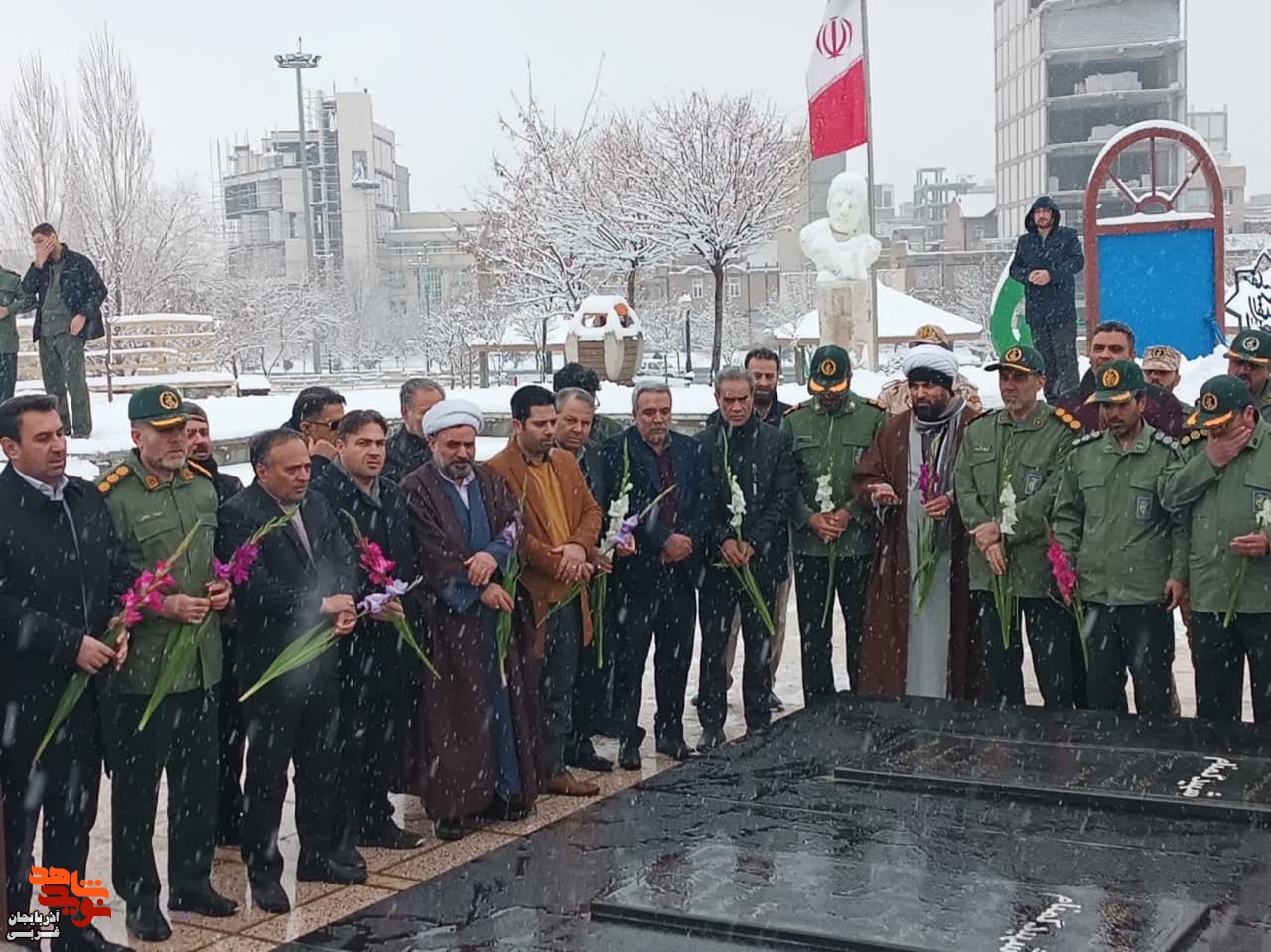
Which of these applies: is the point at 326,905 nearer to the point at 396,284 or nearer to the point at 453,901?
the point at 453,901

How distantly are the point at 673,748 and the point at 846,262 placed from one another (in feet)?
44.7

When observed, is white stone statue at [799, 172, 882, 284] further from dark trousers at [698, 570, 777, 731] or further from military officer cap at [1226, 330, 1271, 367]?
military officer cap at [1226, 330, 1271, 367]

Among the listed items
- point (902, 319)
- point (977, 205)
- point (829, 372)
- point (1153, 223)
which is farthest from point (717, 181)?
point (977, 205)

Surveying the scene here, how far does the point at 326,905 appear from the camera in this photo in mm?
5367

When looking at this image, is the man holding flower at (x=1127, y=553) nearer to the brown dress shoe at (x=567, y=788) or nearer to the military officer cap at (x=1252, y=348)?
the military officer cap at (x=1252, y=348)

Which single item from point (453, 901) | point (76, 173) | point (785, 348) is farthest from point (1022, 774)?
point (785, 348)

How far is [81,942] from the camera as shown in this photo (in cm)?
486

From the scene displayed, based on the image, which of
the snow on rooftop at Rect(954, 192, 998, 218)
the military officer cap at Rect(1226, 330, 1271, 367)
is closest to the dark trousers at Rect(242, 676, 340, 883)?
the military officer cap at Rect(1226, 330, 1271, 367)

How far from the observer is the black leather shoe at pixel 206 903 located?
5273 mm

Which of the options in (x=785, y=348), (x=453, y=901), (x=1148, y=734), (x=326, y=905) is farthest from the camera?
(x=785, y=348)

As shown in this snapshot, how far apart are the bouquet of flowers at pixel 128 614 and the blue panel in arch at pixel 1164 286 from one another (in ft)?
36.6

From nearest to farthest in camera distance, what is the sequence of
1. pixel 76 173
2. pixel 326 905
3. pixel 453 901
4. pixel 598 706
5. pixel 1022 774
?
→ 1. pixel 453 901
2. pixel 1022 774
3. pixel 326 905
4. pixel 598 706
5. pixel 76 173

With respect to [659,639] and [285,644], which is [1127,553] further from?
[285,644]

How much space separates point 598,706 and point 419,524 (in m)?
1.69
